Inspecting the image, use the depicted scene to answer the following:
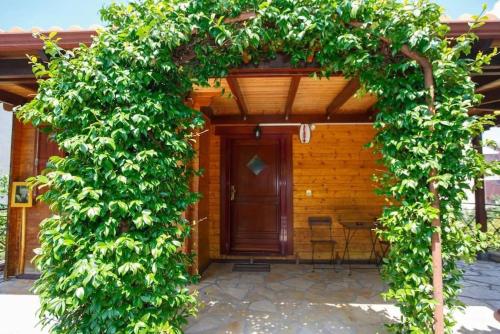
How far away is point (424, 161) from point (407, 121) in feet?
0.93

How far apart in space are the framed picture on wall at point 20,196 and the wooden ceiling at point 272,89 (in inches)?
45.3

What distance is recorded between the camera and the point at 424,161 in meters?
Result: 1.81

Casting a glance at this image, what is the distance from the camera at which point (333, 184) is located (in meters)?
4.93

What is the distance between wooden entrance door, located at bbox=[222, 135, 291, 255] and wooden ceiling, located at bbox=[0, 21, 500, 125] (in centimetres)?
62

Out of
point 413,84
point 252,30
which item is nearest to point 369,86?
point 413,84

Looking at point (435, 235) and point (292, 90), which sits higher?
point (292, 90)

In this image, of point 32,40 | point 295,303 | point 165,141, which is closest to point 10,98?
point 32,40

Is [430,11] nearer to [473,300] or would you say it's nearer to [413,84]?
[413,84]

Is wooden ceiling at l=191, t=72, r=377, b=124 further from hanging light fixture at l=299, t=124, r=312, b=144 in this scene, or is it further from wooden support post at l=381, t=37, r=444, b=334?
wooden support post at l=381, t=37, r=444, b=334

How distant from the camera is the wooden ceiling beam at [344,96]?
299 cm

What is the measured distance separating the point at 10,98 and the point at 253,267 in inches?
166

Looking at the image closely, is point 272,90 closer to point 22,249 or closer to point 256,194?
point 256,194

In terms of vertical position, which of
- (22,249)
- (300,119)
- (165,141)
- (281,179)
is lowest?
(22,249)

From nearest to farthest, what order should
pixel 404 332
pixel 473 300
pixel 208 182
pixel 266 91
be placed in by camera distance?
pixel 404 332 < pixel 473 300 < pixel 266 91 < pixel 208 182
